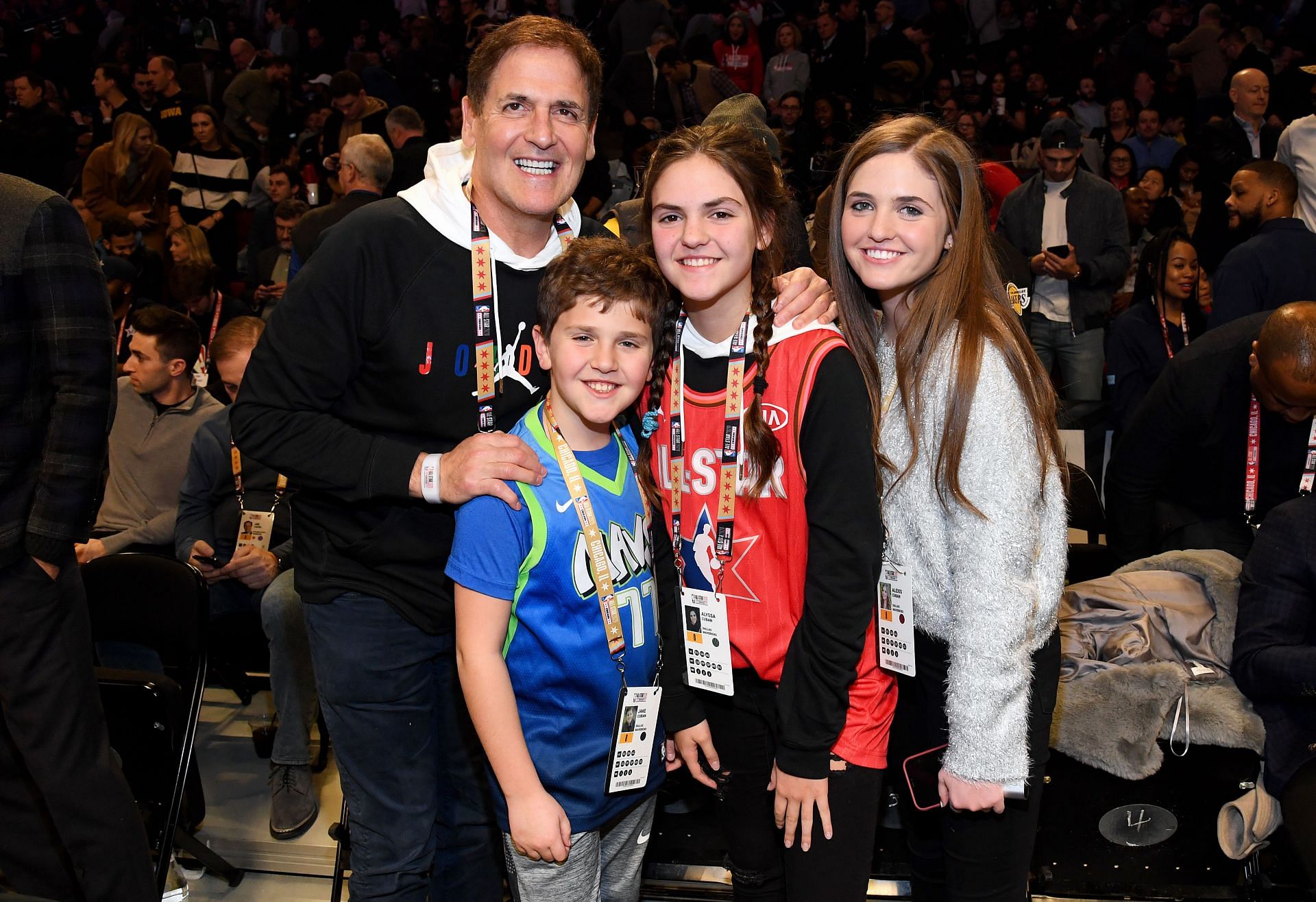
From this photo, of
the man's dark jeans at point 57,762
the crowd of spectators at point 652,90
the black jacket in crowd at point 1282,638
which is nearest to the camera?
the man's dark jeans at point 57,762

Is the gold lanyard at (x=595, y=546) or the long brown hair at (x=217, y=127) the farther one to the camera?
the long brown hair at (x=217, y=127)

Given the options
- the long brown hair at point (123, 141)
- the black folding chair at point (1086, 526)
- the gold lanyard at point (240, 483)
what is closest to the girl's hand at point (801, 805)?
the black folding chair at point (1086, 526)

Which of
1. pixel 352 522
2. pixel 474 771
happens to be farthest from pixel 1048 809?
pixel 352 522

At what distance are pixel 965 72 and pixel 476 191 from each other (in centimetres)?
880

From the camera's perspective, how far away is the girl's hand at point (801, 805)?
1.70m

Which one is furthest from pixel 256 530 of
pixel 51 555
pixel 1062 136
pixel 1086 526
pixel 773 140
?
pixel 1062 136

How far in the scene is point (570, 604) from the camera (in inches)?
67.8

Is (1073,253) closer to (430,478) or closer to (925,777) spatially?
(925,777)

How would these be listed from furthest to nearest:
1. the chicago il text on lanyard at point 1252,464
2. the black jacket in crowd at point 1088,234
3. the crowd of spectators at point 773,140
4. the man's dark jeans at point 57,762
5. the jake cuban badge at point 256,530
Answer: the black jacket in crowd at point 1088,234, the crowd of spectators at point 773,140, the jake cuban badge at point 256,530, the chicago il text on lanyard at point 1252,464, the man's dark jeans at point 57,762

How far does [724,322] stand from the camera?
181 centimetres

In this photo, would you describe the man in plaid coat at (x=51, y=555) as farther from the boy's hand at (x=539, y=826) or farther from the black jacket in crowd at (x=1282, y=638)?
the black jacket in crowd at (x=1282, y=638)

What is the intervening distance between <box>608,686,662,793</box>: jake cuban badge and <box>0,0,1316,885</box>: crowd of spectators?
3.17 ft

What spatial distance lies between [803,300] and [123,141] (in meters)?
6.91

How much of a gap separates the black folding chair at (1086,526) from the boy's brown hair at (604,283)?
2232 millimetres
